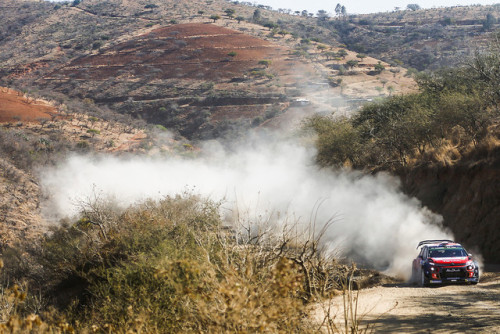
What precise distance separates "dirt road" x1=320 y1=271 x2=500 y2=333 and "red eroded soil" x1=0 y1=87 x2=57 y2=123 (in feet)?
Answer: 131

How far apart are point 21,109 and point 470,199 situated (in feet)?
138

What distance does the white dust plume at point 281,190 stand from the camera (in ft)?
78.9

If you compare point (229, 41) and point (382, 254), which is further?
point (229, 41)

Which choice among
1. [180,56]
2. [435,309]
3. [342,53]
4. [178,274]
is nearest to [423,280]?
[435,309]

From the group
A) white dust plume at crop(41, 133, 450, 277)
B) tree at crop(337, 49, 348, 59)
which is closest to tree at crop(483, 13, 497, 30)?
tree at crop(337, 49, 348, 59)

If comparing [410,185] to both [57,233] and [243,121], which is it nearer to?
[57,233]

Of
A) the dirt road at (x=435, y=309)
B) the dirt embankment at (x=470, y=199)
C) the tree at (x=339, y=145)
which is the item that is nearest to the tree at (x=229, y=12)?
the tree at (x=339, y=145)

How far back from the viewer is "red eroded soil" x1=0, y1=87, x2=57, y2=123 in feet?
159

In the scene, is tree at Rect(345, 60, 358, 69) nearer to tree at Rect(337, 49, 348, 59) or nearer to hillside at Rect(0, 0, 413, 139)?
hillside at Rect(0, 0, 413, 139)

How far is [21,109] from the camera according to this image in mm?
51125

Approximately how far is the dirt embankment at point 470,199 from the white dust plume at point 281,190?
2.28 feet

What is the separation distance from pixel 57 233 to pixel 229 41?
68.5 meters

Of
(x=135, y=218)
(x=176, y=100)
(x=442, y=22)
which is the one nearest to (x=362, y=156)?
(x=135, y=218)

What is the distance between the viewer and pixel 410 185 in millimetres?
27453
